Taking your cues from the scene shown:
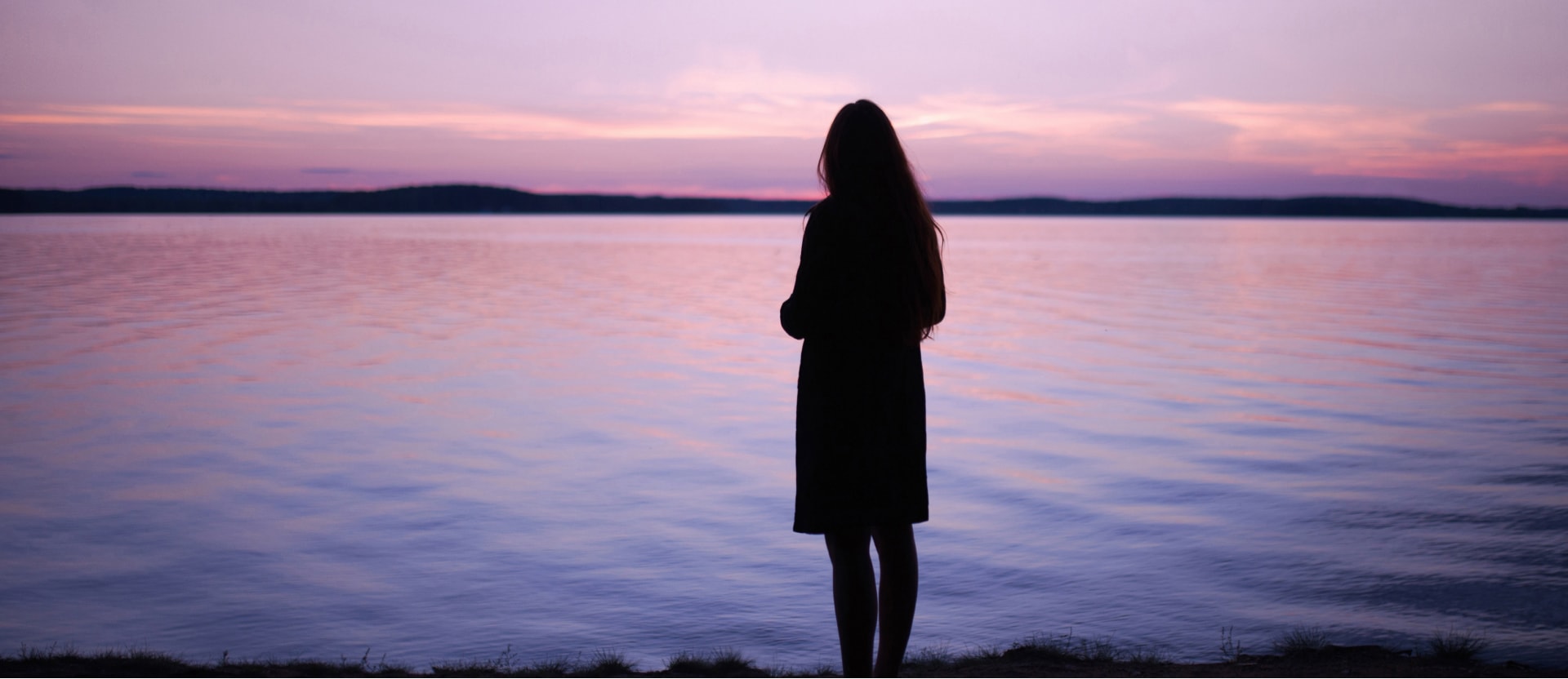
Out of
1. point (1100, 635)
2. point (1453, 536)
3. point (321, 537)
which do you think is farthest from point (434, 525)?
point (1453, 536)

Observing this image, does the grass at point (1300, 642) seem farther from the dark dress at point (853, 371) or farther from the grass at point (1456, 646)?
the dark dress at point (853, 371)

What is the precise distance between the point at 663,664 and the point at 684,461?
5123mm

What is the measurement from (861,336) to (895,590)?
89 cm

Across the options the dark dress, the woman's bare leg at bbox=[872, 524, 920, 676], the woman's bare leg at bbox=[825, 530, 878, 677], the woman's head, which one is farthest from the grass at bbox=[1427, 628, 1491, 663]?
the woman's head

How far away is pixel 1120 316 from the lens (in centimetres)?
2534

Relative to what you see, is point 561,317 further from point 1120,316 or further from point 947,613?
point 947,613

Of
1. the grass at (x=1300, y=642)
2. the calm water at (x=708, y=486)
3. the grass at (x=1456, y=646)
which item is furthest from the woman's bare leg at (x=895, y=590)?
the grass at (x=1456, y=646)

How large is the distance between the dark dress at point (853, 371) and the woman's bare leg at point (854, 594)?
0.20 ft

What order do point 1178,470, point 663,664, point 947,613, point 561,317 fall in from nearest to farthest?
1. point 663,664
2. point 947,613
3. point 1178,470
4. point 561,317

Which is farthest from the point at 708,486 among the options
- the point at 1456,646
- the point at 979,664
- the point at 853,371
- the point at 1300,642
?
the point at 853,371

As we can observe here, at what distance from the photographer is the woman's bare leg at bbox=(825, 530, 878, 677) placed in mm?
3686

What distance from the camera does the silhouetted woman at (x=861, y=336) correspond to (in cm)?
356

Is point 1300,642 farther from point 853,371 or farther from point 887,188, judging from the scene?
point 887,188

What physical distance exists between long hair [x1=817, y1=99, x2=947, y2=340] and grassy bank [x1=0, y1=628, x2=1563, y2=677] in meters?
2.05
